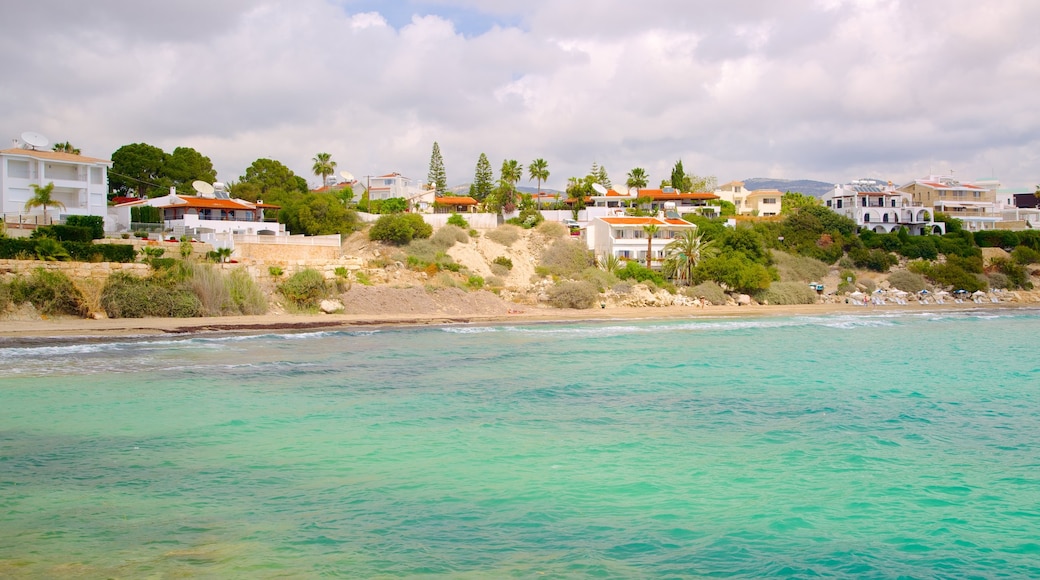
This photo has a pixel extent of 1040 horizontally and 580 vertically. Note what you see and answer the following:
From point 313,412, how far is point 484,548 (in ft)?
30.6

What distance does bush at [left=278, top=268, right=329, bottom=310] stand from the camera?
40062 mm

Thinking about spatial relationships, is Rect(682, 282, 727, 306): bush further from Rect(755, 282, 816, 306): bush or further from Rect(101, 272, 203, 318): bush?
Rect(101, 272, 203, 318): bush

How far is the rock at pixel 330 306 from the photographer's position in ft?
132

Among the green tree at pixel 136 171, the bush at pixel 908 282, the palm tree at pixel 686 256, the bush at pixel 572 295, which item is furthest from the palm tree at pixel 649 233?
the green tree at pixel 136 171

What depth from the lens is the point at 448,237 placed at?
52.8 meters

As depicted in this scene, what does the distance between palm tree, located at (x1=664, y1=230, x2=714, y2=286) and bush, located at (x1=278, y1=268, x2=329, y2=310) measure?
24315 millimetres

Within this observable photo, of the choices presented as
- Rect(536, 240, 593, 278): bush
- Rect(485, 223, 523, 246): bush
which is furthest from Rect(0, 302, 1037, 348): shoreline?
Rect(485, 223, 523, 246): bush

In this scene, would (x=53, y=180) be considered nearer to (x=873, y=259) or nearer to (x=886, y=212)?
(x=873, y=259)

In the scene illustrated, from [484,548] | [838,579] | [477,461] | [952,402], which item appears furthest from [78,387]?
[952,402]

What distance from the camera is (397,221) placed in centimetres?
5166

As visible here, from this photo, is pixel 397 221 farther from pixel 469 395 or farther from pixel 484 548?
pixel 484 548

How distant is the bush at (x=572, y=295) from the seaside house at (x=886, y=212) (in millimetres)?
35032

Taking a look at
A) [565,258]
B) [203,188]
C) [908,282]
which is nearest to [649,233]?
[565,258]

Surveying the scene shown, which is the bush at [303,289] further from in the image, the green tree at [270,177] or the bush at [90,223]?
the green tree at [270,177]
